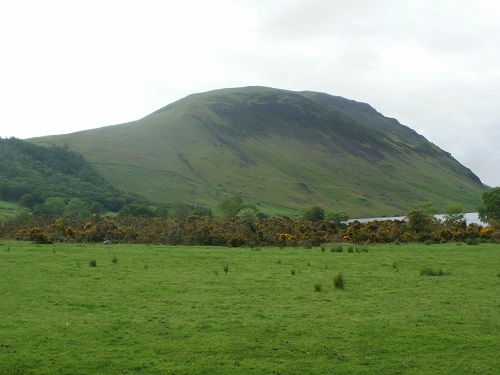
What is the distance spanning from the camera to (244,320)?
15570mm

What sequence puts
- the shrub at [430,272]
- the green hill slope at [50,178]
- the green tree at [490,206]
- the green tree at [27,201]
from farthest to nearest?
the green hill slope at [50,178], the green tree at [27,201], the green tree at [490,206], the shrub at [430,272]

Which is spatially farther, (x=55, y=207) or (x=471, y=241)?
(x=55, y=207)

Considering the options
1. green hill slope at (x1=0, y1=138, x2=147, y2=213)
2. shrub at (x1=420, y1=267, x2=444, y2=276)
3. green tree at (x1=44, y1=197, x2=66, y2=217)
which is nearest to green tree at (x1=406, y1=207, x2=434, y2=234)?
shrub at (x1=420, y1=267, x2=444, y2=276)

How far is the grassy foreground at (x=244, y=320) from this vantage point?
12.3 meters

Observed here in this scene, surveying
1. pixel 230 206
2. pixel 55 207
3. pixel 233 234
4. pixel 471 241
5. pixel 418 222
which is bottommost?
pixel 471 241

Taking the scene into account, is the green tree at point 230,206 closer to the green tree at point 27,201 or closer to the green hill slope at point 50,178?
the green hill slope at point 50,178

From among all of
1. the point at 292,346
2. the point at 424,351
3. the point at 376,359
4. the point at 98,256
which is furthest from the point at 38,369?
the point at 98,256

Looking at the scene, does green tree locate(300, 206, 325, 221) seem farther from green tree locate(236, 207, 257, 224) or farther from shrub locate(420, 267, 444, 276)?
shrub locate(420, 267, 444, 276)

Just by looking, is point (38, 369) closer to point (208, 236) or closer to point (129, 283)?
point (129, 283)

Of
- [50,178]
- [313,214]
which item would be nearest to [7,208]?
[50,178]

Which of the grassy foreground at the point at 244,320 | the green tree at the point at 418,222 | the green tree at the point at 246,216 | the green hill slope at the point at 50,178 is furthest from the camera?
the green hill slope at the point at 50,178

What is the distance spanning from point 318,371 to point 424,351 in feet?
10.5

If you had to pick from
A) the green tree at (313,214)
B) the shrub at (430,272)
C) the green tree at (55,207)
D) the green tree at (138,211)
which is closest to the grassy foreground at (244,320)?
the shrub at (430,272)

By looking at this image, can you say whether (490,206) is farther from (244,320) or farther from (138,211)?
(244,320)
